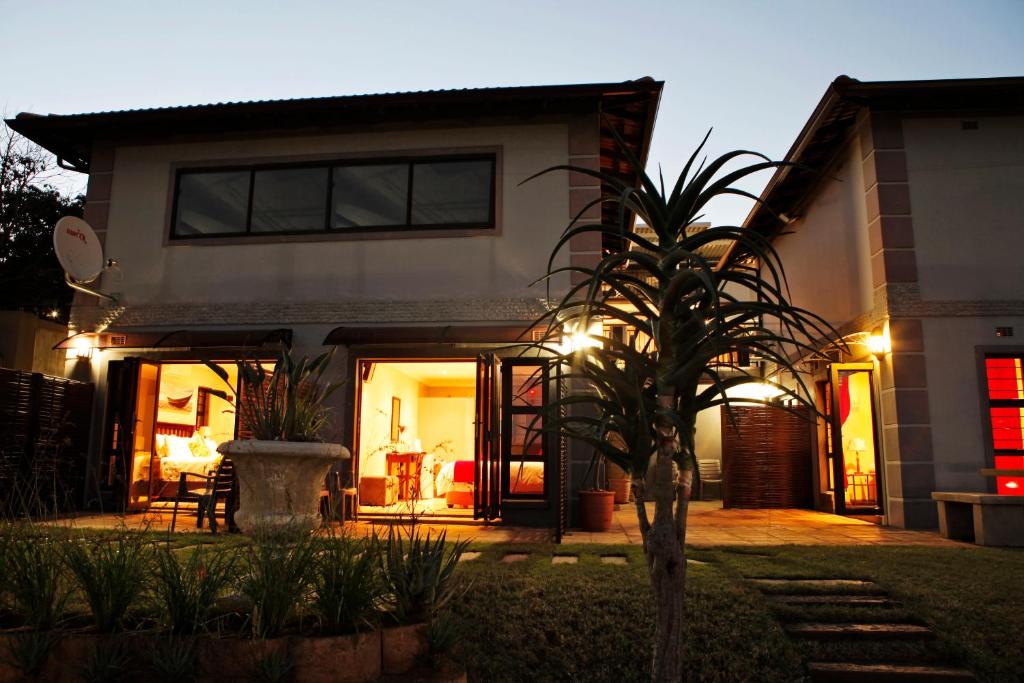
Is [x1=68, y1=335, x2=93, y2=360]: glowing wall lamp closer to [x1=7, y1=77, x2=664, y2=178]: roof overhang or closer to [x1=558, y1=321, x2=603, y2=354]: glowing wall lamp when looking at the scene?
[x1=7, y1=77, x2=664, y2=178]: roof overhang

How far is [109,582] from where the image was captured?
9.98ft

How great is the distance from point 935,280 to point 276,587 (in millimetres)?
8875

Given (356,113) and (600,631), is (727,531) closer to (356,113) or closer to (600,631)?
(600,631)

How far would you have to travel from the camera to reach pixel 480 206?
31.7 ft

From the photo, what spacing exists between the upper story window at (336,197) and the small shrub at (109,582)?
22.9ft

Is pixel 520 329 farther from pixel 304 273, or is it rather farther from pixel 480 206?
pixel 304 273

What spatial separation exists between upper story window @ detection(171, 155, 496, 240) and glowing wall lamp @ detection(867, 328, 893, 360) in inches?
205

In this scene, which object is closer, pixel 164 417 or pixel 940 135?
pixel 940 135

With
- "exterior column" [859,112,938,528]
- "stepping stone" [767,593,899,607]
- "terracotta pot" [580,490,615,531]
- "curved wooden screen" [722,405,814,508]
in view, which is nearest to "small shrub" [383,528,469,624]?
"stepping stone" [767,593,899,607]

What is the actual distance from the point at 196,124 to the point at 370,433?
5.32 metres

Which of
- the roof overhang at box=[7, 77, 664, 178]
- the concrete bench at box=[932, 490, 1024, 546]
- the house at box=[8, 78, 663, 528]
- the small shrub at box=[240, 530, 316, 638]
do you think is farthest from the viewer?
the roof overhang at box=[7, 77, 664, 178]

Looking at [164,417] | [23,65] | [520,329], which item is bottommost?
[164,417]

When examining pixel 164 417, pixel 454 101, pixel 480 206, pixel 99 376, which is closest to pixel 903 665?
pixel 480 206

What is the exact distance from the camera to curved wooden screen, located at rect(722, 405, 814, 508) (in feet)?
38.8
